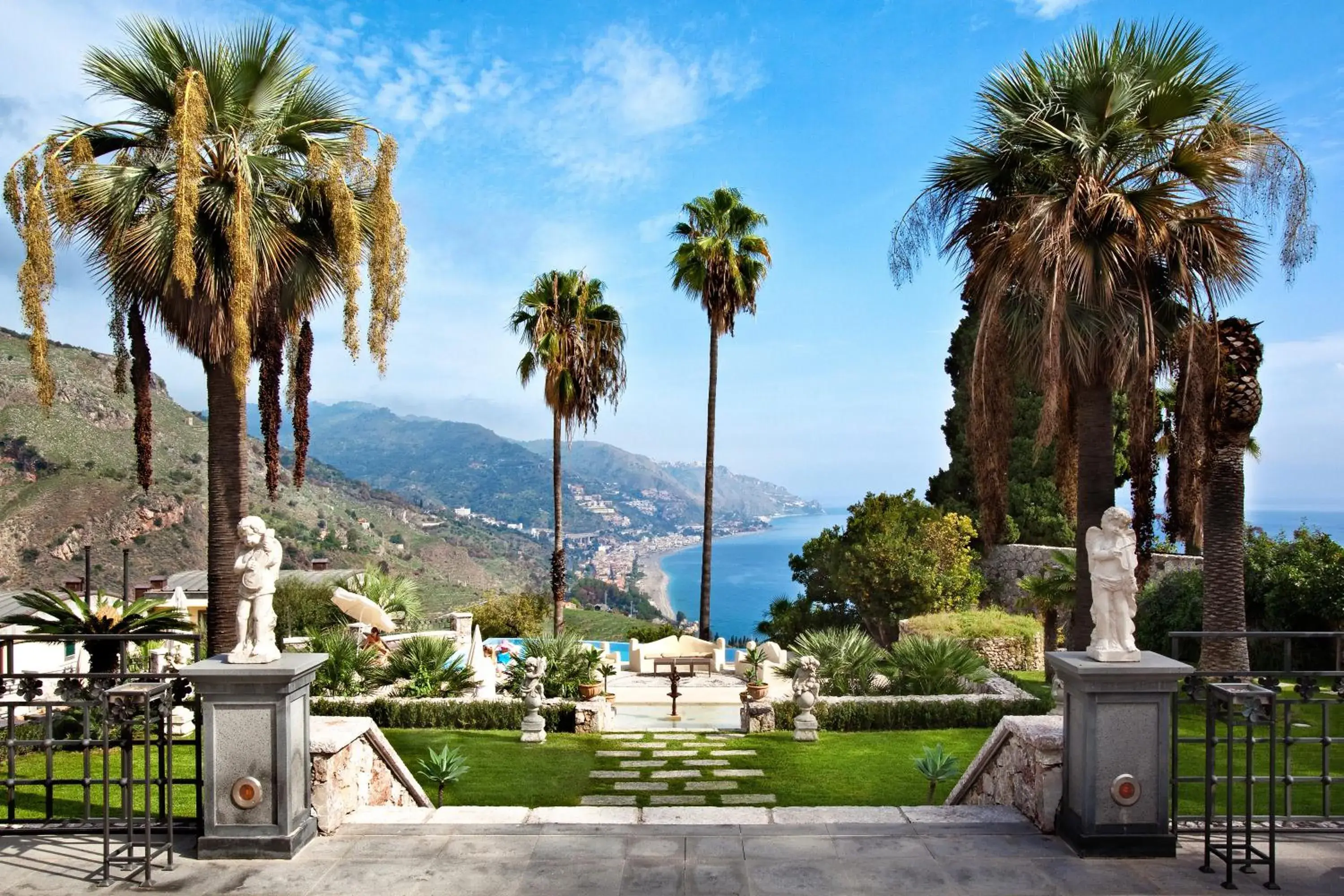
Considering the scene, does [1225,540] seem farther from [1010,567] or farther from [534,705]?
[1010,567]

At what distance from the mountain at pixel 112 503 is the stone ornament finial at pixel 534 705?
72.1 ft

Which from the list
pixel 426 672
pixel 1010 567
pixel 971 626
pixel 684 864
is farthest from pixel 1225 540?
pixel 1010 567

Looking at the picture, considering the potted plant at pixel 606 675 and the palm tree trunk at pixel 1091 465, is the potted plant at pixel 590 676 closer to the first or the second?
the potted plant at pixel 606 675

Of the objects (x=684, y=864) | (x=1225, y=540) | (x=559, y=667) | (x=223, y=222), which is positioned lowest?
(x=559, y=667)

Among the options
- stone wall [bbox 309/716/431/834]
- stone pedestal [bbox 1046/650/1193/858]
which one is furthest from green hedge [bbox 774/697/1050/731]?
stone pedestal [bbox 1046/650/1193/858]

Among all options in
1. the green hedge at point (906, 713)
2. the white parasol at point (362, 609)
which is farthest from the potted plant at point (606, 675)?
the white parasol at point (362, 609)

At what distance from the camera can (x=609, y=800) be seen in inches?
379

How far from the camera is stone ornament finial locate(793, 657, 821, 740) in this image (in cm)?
1282

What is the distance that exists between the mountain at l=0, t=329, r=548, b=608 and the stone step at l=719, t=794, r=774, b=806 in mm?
27390

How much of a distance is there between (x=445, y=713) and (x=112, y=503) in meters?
39.8

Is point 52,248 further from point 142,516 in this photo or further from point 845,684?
point 142,516

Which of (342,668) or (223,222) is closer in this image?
(223,222)

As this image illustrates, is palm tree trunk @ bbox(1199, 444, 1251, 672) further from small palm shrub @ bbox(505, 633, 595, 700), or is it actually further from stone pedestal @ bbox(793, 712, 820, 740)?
small palm shrub @ bbox(505, 633, 595, 700)

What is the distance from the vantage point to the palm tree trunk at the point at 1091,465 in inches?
492
